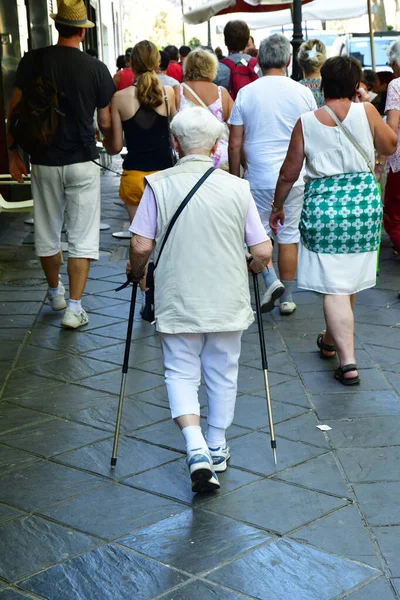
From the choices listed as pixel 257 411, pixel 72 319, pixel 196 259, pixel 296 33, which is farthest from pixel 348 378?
pixel 296 33

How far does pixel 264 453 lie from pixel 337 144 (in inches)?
74.6

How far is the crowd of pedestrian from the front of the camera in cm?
432

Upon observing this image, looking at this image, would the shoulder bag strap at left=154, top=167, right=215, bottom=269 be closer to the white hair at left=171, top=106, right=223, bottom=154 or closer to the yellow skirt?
the white hair at left=171, top=106, right=223, bottom=154

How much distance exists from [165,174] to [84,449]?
1432mm

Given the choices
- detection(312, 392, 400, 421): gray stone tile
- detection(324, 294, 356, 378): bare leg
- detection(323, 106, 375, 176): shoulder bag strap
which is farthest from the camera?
detection(324, 294, 356, 378): bare leg

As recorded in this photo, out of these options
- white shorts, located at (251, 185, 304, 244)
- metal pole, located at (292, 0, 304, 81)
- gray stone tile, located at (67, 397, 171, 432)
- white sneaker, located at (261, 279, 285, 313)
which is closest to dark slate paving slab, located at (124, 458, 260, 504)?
gray stone tile, located at (67, 397, 171, 432)

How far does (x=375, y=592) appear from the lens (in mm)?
3484

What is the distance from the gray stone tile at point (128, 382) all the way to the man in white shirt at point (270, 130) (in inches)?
62.0

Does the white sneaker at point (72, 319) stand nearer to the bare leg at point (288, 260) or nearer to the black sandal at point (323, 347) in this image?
the bare leg at point (288, 260)

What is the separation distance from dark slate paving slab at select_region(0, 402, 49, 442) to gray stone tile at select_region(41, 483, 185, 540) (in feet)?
3.25

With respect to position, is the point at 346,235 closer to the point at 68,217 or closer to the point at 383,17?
the point at 68,217

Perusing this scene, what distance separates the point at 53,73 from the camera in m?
6.94

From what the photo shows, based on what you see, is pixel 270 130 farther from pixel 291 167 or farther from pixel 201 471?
pixel 201 471

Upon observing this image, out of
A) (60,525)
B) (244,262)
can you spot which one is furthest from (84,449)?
(244,262)
